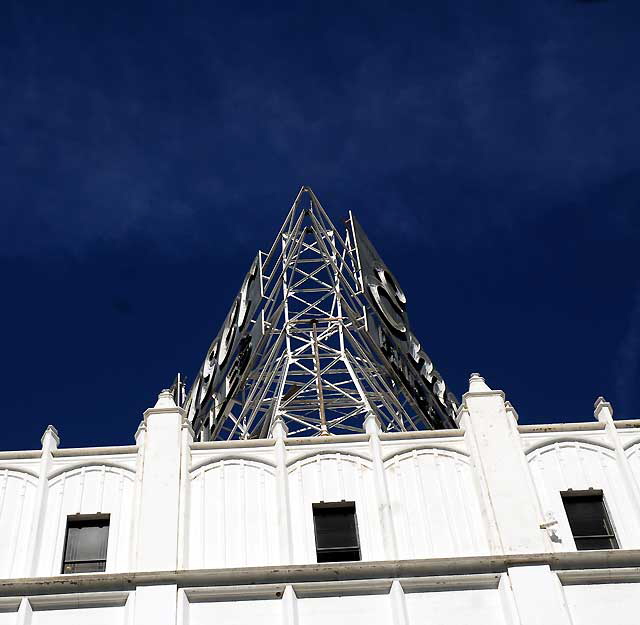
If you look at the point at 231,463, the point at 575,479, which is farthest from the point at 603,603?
the point at 231,463

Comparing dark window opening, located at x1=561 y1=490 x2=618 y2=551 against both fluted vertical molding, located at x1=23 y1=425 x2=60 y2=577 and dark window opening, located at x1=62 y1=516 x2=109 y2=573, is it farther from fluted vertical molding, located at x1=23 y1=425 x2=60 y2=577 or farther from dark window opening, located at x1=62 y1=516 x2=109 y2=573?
fluted vertical molding, located at x1=23 y1=425 x2=60 y2=577

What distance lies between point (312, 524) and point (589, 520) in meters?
7.04

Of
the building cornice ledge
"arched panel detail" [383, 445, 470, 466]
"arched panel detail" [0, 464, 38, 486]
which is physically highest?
"arched panel detail" [0, 464, 38, 486]

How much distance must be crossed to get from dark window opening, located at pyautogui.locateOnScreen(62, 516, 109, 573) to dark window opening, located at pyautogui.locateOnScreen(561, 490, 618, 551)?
38.5ft

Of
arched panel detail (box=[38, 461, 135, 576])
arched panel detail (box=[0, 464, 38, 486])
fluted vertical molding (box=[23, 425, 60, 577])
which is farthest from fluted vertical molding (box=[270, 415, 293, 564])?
arched panel detail (box=[0, 464, 38, 486])

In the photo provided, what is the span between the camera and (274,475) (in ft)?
110

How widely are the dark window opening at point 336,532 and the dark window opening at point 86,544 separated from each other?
17.4 feet

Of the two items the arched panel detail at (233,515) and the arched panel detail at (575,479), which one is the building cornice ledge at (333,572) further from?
the arched panel detail at (575,479)

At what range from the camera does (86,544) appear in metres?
32.2

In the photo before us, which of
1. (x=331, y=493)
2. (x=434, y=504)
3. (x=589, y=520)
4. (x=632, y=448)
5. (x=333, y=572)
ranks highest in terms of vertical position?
(x=632, y=448)

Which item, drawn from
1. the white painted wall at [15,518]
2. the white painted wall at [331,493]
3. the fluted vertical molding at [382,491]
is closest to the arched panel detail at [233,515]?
the white painted wall at [331,493]

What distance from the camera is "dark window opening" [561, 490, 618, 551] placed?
32.2 m

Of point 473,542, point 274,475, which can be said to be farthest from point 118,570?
point 473,542

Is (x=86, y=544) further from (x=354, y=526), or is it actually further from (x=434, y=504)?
(x=434, y=504)
